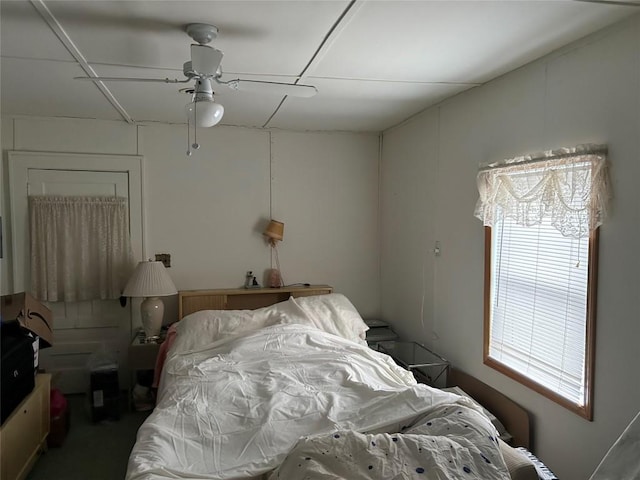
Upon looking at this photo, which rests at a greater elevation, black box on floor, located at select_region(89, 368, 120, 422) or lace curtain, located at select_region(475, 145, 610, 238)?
lace curtain, located at select_region(475, 145, 610, 238)

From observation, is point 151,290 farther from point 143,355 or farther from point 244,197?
point 244,197

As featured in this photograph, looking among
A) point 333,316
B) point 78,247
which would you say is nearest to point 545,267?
point 333,316

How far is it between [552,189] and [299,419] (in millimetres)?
1662

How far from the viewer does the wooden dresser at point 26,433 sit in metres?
2.37

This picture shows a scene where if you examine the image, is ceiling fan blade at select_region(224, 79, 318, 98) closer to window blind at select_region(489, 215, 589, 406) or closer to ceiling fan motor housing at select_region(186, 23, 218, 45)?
ceiling fan motor housing at select_region(186, 23, 218, 45)

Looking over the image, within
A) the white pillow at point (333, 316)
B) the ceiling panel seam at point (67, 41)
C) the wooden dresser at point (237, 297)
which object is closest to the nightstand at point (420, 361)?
the white pillow at point (333, 316)

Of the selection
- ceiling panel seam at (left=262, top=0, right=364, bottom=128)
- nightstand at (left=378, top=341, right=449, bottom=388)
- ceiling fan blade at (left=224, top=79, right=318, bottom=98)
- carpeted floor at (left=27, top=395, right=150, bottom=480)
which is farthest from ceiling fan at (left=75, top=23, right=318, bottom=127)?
carpeted floor at (left=27, top=395, right=150, bottom=480)

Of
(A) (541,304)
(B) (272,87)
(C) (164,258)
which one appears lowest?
(A) (541,304)

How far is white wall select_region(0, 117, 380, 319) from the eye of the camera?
3.88 meters

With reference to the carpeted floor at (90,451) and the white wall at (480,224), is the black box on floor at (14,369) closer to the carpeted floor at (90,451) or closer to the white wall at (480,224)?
the carpeted floor at (90,451)

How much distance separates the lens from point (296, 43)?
2180mm

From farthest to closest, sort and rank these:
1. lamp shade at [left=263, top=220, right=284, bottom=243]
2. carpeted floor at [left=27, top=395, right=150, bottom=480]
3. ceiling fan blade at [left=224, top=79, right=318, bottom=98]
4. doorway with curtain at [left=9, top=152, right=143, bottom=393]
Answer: lamp shade at [left=263, top=220, right=284, bottom=243] → doorway with curtain at [left=9, top=152, right=143, bottom=393] → carpeted floor at [left=27, top=395, right=150, bottom=480] → ceiling fan blade at [left=224, top=79, right=318, bottom=98]

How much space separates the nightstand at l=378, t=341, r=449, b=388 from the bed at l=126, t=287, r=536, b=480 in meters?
0.53

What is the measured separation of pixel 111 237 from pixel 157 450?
2480 millimetres
